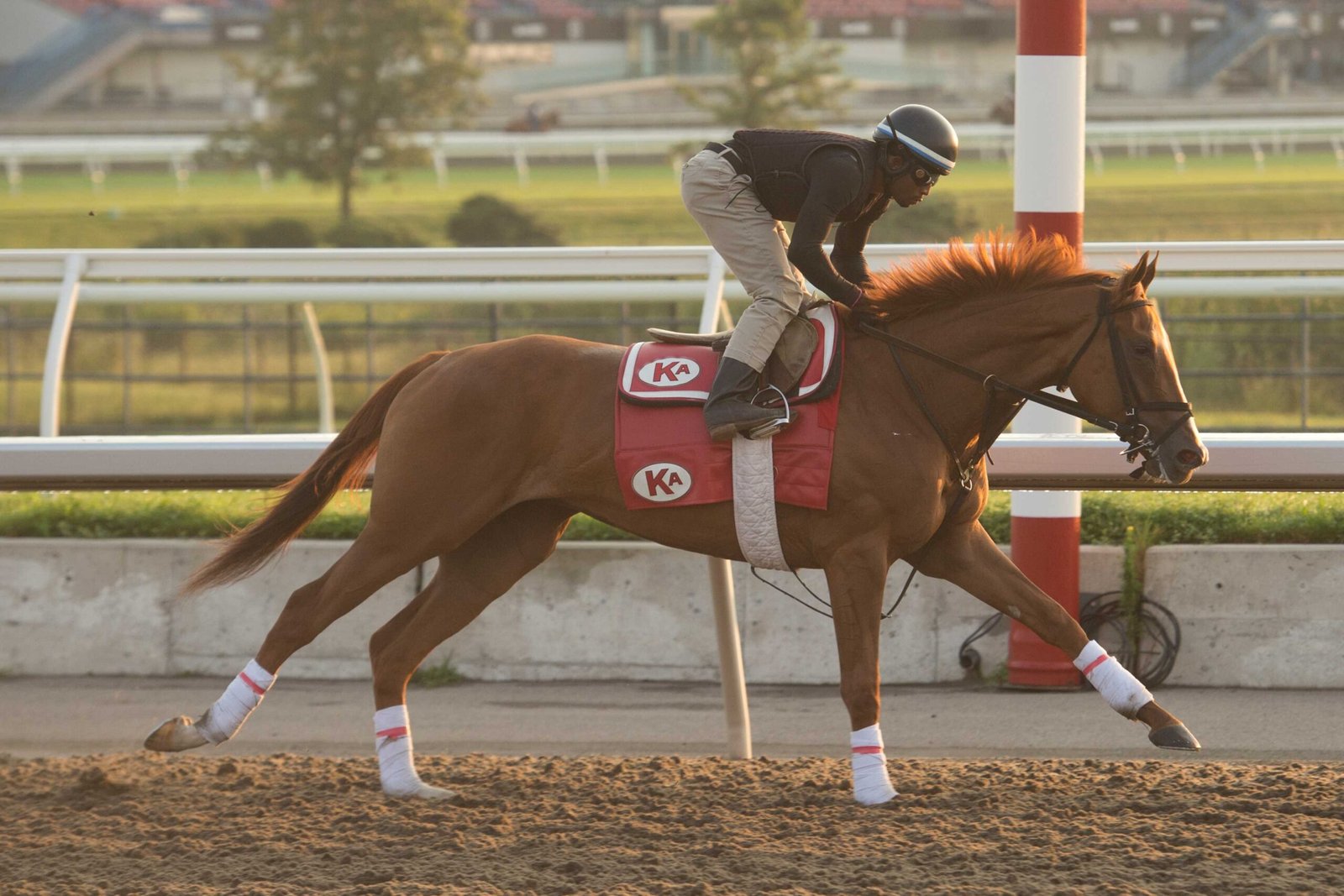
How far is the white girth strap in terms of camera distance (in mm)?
4930

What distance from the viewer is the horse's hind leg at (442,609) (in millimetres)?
5164

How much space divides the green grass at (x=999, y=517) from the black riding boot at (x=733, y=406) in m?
2.28

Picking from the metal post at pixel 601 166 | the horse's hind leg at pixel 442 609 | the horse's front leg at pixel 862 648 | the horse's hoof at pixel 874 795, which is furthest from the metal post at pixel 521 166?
the horse's hoof at pixel 874 795

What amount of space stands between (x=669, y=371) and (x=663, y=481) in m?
0.32

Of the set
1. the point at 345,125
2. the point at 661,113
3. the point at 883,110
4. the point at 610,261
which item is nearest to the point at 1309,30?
the point at 883,110

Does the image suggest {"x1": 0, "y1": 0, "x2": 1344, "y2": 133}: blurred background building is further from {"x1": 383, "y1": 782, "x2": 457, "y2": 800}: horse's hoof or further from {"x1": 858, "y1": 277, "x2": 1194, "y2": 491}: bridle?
{"x1": 383, "y1": 782, "x2": 457, "y2": 800}: horse's hoof

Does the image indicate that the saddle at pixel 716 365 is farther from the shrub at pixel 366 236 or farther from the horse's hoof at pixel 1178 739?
the shrub at pixel 366 236

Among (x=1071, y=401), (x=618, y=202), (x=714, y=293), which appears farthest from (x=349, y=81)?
(x=1071, y=401)

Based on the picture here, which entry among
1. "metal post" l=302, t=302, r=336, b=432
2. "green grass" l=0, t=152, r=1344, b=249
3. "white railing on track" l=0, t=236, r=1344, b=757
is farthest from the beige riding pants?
"green grass" l=0, t=152, r=1344, b=249

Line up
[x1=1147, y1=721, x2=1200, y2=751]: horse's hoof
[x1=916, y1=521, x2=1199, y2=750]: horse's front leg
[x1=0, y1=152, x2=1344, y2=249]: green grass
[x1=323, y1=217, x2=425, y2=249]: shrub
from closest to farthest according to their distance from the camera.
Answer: [x1=1147, y1=721, x2=1200, y2=751]: horse's hoof < [x1=916, y1=521, x2=1199, y2=750]: horse's front leg < [x1=0, y1=152, x2=1344, y2=249]: green grass < [x1=323, y1=217, x2=425, y2=249]: shrub

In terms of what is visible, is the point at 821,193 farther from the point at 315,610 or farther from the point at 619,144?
the point at 619,144

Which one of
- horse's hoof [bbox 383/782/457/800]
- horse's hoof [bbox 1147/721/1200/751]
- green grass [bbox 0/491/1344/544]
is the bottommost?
horse's hoof [bbox 383/782/457/800]

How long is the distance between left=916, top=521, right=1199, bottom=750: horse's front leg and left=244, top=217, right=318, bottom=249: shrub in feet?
63.0

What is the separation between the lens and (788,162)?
5008 mm
